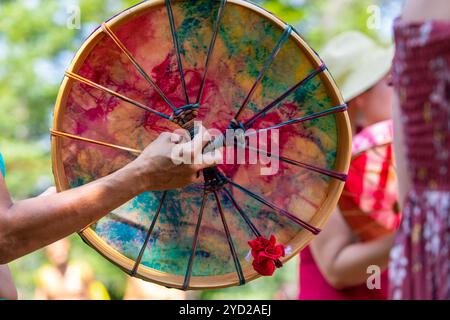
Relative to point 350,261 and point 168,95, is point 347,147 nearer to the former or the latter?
point 168,95

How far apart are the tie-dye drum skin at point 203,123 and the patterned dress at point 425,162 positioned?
80 centimetres

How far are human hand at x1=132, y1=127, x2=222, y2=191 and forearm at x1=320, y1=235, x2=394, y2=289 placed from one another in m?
1.02

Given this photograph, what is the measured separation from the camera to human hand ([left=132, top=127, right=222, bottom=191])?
212cm

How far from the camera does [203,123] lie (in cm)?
241

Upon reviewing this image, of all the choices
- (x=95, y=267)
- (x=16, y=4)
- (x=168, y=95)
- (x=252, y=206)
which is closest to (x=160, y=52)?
(x=168, y=95)

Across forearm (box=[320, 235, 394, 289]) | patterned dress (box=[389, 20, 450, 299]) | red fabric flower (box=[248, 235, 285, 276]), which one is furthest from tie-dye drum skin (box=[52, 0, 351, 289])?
patterned dress (box=[389, 20, 450, 299])

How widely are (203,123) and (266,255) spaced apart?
412mm

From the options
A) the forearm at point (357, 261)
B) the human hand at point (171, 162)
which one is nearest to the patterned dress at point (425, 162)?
the human hand at point (171, 162)

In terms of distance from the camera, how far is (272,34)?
236cm

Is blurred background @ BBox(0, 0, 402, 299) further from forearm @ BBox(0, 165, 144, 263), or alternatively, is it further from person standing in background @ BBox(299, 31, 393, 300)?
forearm @ BBox(0, 165, 144, 263)

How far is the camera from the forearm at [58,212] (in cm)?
210

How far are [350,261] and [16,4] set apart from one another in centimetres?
749

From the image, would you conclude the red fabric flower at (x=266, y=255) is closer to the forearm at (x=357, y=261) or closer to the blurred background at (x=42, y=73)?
the forearm at (x=357, y=261)
